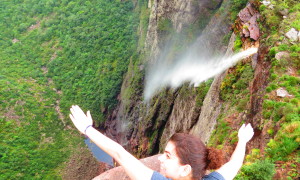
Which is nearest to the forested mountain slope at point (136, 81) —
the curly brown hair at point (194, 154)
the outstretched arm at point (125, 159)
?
the curly brown hair at point (194, 154)

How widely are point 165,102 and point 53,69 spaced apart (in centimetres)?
2811

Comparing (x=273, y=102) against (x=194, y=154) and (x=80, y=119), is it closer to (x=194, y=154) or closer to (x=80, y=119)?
(x=194, y=154)

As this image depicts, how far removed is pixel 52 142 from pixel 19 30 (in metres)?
24.4

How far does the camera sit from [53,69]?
2053 inches

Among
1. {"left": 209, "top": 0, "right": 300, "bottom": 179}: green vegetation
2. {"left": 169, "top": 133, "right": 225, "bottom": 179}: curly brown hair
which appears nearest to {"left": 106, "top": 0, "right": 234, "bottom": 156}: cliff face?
{"left": 209, "top": 0, "right": 300, "bottom": 179}: green vegetation

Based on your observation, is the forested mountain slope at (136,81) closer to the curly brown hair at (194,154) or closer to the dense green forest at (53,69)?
the dense green forest at (53,69)

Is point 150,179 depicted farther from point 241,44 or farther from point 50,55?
point 50,55

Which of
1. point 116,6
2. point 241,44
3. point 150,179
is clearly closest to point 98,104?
point 116,6

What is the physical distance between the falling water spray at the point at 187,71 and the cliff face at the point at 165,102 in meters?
0.96

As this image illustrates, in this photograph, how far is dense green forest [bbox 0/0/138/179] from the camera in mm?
40281

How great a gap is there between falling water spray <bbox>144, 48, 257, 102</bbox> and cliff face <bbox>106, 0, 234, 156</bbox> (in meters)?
0.96

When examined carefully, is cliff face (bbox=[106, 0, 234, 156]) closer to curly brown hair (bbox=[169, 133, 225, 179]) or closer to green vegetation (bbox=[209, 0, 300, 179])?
green vegetation (bbox=[209, 0, 300, 179])

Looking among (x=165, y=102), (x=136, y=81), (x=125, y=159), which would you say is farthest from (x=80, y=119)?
(x=136, y=81)

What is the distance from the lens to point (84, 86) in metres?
50.9
